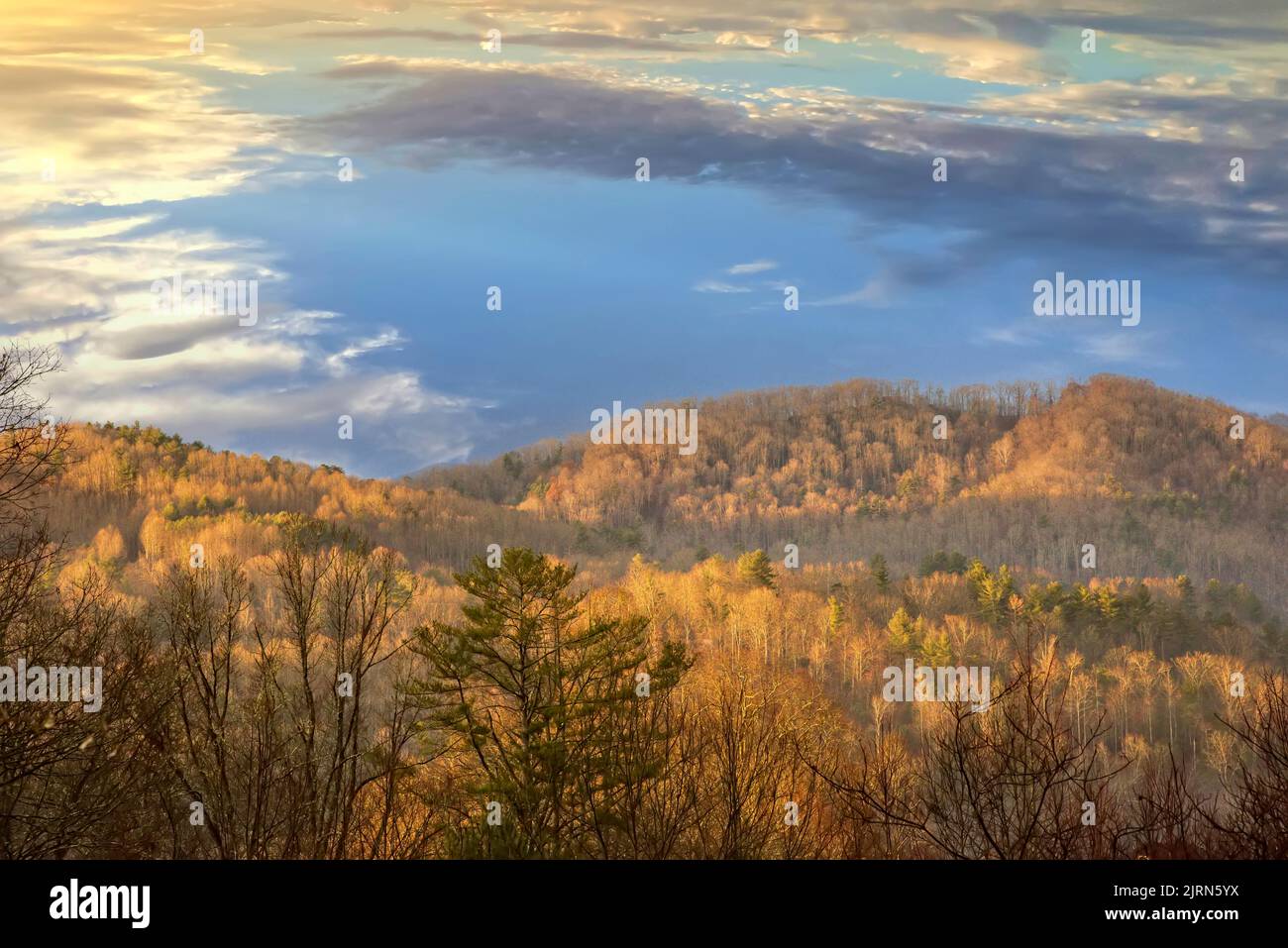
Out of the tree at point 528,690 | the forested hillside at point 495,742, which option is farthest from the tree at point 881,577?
the tree at point 528,690

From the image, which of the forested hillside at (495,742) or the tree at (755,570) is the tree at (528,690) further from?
the tree at (755,570)

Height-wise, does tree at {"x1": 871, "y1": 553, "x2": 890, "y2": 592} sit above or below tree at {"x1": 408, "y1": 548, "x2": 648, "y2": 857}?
below

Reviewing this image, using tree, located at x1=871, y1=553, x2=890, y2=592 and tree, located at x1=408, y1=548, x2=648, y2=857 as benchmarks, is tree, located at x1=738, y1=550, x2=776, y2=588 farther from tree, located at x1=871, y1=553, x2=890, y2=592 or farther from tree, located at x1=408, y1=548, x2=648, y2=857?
tree, located at x1=408, y1=548, x2=648, y2=857

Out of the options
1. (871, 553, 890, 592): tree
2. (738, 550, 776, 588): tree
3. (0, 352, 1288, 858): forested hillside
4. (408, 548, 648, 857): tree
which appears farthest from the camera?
(871, 553, 890, 592): tree

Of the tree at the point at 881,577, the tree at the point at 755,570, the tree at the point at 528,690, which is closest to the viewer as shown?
the tree at the point at 528,690

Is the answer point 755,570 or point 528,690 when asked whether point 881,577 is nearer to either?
point 755,570

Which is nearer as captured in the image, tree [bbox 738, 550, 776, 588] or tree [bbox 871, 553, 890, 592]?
tree [bbox 738, 550, 776, 588]

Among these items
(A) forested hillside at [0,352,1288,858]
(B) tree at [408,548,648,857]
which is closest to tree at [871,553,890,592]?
(A) forested hillside at [0,352,1288,858]

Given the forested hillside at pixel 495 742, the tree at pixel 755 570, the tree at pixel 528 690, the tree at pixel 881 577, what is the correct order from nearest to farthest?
1. the forested hillside at pixel 495 742
2. the tree at pixel 528 690
3. the tree at pixel 755 570
4. the tree at pixel 881 577

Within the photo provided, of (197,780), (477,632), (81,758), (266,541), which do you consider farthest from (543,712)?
(266,541)
